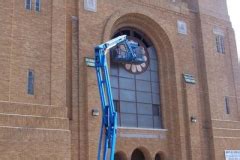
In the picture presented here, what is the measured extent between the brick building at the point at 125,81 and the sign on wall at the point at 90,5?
0.18 feet

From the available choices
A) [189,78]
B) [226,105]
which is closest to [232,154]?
[226,105]

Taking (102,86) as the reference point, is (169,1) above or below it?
above

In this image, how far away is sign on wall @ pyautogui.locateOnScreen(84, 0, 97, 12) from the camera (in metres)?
23.2

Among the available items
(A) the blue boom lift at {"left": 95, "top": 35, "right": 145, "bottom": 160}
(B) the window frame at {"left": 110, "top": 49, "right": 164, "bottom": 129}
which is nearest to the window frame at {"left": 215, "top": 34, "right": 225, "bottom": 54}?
(B) the window frame at {"left": 110, "top": 49, "right": 164, "bottom": 129}

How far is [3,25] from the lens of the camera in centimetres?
1967

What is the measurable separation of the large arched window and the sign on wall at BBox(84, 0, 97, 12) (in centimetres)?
273

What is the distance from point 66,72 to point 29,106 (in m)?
3.14

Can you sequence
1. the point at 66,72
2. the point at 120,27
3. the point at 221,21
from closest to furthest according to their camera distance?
the point at 66,72, the point at 120,27, the point at 221,21

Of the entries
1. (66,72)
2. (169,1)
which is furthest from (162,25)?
(66,72)

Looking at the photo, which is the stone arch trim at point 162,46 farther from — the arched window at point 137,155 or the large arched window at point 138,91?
the arched window at point 137,155

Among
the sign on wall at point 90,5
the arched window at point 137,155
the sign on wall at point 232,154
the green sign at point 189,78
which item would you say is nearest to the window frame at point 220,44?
the green sign at point 189,78

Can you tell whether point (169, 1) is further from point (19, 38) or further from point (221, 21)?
point (19, 38)

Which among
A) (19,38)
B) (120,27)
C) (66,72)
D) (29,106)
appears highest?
(120,27)

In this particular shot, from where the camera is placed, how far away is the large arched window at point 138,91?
23.9 m
